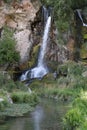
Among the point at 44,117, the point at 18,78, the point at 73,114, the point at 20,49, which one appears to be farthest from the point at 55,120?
the point at 20,49

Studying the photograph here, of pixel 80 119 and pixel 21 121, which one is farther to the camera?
pixel 21 121

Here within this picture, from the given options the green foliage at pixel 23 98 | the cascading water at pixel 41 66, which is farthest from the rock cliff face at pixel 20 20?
the green foliage at pixel 23 98

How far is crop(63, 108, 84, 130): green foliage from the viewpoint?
16.5 m

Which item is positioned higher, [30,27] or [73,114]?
[30,27]

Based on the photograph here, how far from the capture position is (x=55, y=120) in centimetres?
2234

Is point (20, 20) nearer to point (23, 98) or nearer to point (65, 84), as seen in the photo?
point (65, 84)

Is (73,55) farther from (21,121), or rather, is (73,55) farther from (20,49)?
(21,121)

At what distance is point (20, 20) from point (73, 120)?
3537cm

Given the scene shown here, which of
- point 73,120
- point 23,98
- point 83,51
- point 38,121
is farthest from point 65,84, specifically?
point 73,120

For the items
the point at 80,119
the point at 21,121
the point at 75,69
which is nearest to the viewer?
the point at 80,119

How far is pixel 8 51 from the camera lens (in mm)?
47406

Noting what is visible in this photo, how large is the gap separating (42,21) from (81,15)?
5.23 m

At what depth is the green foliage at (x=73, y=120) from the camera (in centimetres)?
1650

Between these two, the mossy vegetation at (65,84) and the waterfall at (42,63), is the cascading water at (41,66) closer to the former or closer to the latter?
the waterfall at (42,63)
